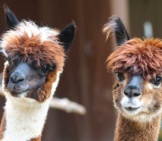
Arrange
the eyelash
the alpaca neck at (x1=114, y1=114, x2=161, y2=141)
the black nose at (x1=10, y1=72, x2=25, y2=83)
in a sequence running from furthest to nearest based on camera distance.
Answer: the alpaca neck at (x1=114, y1=114, x2=161, y2=141)
the eyelash
the black nose at (x1=10, y1=72, x2=25, y2=83)

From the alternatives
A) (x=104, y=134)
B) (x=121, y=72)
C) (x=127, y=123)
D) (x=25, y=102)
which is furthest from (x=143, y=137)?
(x=104, y=134)

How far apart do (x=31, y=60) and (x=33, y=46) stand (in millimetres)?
138

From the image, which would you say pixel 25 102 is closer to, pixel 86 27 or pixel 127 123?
pixel 127 123

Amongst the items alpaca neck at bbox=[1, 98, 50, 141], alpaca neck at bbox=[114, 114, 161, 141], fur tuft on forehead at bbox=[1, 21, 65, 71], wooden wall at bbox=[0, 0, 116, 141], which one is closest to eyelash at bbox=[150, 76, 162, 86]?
alpaca neck at bbox=[114, 114, 161, 141]

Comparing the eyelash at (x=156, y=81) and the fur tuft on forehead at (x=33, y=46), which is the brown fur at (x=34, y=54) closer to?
the fur tuft on forehead at (x=33, y=46)

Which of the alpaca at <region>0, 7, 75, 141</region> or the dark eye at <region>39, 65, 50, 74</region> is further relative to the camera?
the dark eye at <region>39, 65, 50, 74</region>

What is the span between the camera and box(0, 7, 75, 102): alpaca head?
5.86 metres

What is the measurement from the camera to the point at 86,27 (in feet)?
33.8

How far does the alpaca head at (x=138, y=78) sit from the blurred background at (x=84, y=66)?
12.3ft

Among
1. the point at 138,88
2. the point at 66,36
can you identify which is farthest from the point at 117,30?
the point at 138,88

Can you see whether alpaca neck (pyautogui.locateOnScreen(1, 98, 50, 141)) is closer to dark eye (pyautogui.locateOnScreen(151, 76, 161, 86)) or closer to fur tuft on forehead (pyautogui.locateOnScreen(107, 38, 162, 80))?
fur tuft on forehead (pyautogui.locateOnScreen(107, 38, 162, 80))

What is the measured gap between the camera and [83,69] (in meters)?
10.7

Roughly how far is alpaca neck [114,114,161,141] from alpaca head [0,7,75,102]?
699mm

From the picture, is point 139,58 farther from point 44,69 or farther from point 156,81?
point 44,69
